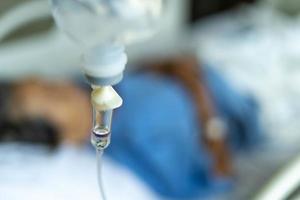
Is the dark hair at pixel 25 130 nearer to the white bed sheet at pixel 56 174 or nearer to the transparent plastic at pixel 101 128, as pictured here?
the white bed sheet at pixel 56 174

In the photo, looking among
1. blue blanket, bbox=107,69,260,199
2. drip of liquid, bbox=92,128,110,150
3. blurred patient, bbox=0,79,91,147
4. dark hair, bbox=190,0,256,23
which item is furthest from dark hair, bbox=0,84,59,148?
dark hair, bbox=190,0,256,23

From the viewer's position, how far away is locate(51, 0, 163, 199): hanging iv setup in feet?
1.83

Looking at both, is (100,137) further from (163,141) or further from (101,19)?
(163,141)

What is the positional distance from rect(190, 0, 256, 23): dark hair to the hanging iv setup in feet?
6.33

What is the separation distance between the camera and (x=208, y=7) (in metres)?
2.53

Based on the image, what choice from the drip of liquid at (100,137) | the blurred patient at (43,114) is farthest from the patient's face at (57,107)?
the drip of liquid at (100,137)

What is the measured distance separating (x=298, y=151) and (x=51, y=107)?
74cm

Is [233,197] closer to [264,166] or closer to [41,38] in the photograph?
[264,166]

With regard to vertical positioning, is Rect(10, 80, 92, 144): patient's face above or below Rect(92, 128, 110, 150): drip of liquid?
above

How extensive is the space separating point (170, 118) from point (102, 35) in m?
1.13

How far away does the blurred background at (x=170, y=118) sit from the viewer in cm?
143

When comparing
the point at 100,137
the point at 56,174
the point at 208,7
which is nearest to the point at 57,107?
the point at 56,174

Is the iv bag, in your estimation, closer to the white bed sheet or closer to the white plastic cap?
the white plastic cap

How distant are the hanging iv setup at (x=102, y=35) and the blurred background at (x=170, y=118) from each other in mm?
616
